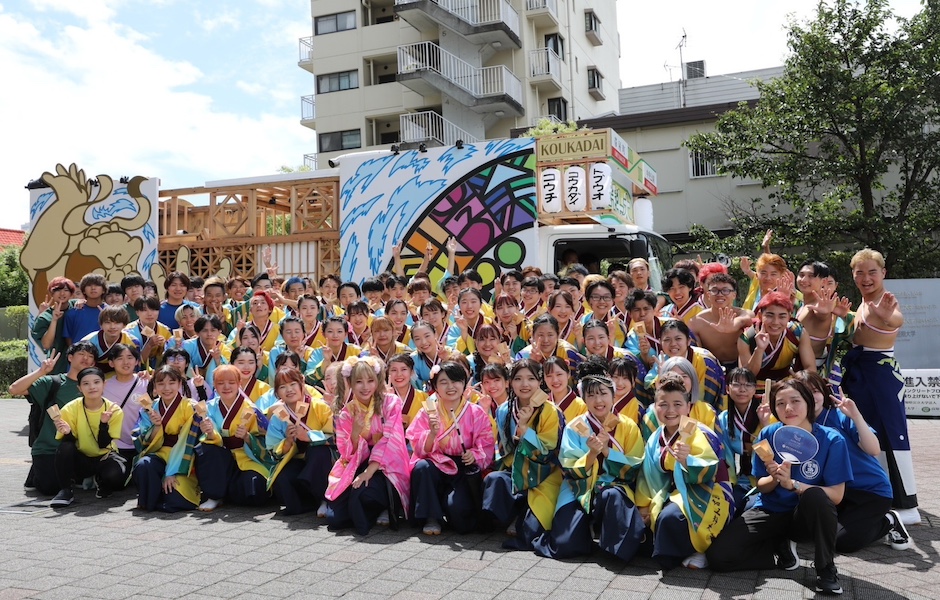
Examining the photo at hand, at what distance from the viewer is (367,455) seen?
517 centimetres

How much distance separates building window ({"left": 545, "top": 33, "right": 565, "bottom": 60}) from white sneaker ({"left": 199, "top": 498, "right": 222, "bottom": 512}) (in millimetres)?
21885

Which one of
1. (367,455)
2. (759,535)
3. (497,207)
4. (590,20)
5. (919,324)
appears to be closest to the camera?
(759,535)

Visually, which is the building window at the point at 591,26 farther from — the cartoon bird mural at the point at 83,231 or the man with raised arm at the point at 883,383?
the man with raised arm at the point at 883,383

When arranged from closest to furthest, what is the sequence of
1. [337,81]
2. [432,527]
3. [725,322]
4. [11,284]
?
[432,527]
[725,322]
[337,81]
[11,284]

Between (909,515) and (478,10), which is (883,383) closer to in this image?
(909,515)

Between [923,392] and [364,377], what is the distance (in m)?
8.24

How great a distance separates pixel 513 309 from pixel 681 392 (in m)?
2.59

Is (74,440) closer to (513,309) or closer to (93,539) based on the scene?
(93,539)

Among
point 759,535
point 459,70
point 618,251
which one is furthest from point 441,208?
point 459,70

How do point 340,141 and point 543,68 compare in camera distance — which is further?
point 340,141

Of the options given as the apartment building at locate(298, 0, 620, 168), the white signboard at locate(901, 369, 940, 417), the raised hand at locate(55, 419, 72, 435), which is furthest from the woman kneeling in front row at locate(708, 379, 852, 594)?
the apartment building at locate(298, 0, 620, 168)

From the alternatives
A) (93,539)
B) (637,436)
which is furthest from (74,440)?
(637,436)

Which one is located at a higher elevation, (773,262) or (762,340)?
(773,262)

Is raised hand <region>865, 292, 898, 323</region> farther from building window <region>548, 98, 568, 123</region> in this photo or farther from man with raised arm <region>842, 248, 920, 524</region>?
building window <region>548, 98, 568, 123</region>
